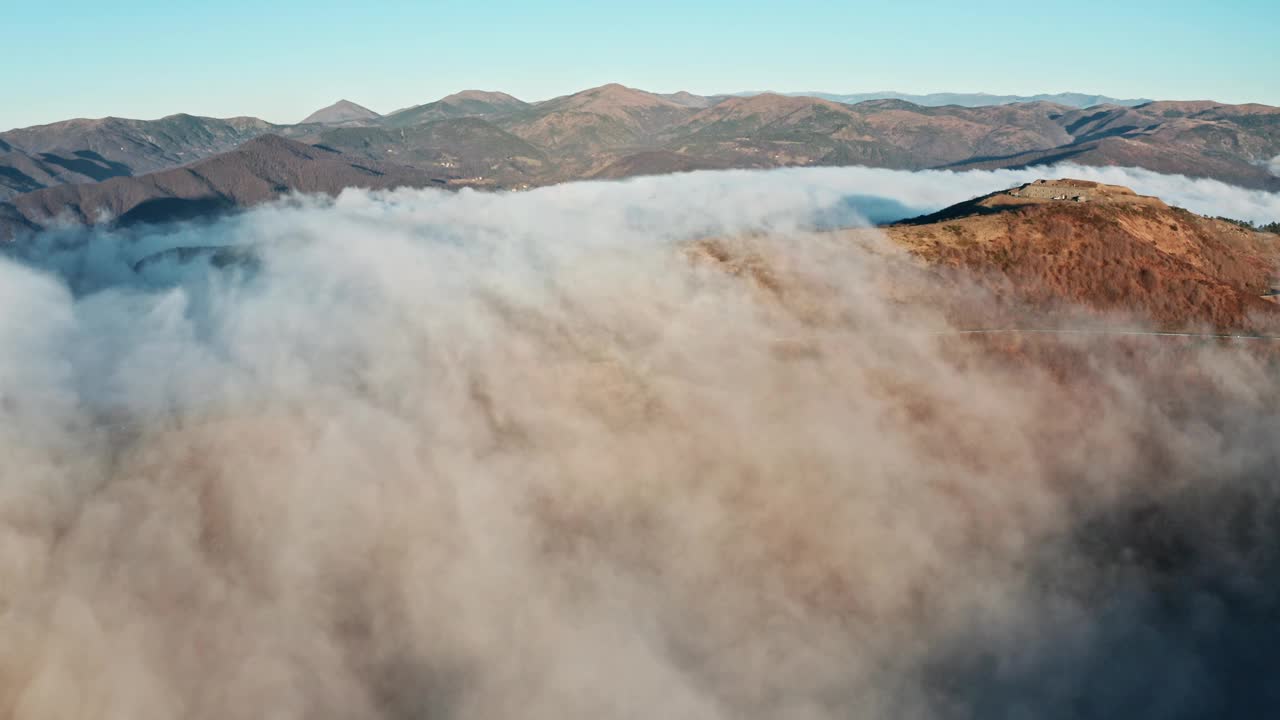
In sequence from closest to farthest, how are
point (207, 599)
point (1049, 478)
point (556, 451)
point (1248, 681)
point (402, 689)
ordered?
point (1248, 681) < point (402, 689) < point (207, 599) < point (1049, 478) < point (556, 451)

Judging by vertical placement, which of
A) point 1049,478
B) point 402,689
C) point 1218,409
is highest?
point 1218,409

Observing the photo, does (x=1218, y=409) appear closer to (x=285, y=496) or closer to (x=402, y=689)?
(x=402, y=689)

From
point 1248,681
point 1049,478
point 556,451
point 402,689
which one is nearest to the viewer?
point 1248,681

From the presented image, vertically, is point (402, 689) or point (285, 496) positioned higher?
point (285, 496)

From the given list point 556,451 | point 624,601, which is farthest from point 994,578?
point 556,451

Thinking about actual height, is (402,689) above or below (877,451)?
below

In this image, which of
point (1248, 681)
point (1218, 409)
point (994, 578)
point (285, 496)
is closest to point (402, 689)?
point (285, 496)

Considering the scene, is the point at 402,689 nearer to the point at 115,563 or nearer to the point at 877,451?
the point at 115,563

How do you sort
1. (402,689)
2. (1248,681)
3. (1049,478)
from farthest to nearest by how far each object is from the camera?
1. (1049,478)
2. (402,689)
3. (1248,681)

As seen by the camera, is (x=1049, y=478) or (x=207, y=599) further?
(x=1049, y=478)
